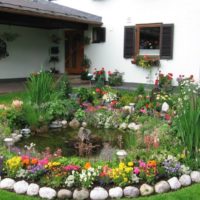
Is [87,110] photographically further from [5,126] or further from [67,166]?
[67,166]

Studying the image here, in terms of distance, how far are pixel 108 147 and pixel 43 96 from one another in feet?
6.92

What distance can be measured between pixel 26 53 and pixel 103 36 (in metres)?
3.14

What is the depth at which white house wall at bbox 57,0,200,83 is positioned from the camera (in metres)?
10.6

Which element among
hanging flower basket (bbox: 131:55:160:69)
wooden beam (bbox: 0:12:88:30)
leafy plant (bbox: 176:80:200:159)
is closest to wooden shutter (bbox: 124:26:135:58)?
hanging flower basket (bbox: 131:55:160:69)

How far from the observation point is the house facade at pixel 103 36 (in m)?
10.6

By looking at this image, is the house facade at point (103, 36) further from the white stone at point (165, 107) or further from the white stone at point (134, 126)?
the white stone at point (134, 126)

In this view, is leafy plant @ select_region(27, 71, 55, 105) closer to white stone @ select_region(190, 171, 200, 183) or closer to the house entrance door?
white stone @ select_region(190, 171, 200, 183)

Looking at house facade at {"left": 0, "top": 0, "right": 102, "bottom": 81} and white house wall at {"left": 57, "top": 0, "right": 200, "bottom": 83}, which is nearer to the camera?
white house wall at {"left": 57, "top": 0, "right": 200, "bottom": 83}

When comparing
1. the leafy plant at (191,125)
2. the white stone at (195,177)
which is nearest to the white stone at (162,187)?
the white stone at (195,177)

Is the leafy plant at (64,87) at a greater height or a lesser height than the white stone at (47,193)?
greater

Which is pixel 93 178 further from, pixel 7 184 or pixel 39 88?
pixel 39 88

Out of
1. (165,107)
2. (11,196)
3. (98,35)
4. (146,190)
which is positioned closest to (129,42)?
(98,35)

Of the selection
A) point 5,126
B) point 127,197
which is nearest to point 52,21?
point 5,126

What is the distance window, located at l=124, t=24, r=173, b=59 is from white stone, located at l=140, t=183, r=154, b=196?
7902 millimetres
